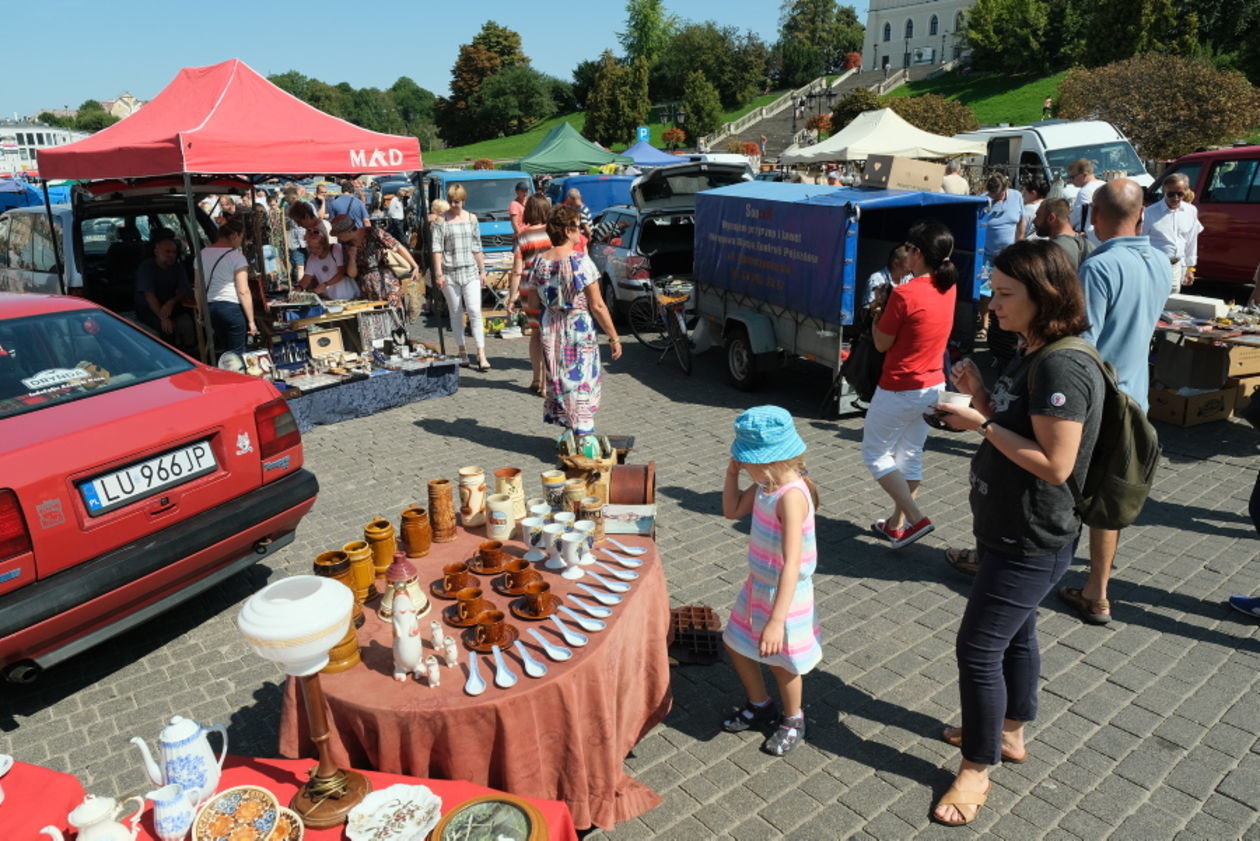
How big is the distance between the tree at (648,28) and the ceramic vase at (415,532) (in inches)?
A: 3663

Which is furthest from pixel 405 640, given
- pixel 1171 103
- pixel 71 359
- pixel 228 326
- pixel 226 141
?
pixel 1171 103

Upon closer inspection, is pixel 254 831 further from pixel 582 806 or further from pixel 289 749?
pixel 582 806

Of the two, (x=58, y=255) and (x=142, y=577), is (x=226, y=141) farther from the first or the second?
(x=142, y=577)

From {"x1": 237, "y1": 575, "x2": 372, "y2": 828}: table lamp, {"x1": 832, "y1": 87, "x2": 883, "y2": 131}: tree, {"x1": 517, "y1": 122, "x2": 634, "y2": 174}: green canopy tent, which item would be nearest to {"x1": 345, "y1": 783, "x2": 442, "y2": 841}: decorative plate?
{"x1": 237, "y1": 575, "x2": 372, "y2": 828}: table lamp

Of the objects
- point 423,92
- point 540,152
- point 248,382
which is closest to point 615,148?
point 540,152

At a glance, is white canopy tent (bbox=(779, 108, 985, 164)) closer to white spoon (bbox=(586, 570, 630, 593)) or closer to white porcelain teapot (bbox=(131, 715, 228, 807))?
white spoon (bbox=(586, 570, 630, 593))

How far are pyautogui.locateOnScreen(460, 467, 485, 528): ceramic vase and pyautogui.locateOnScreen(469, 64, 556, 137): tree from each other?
283 ft

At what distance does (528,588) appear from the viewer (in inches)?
116

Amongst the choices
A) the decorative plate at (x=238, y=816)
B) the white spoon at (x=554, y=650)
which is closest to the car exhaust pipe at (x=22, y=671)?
the decorative plate at (x=238, y=816)

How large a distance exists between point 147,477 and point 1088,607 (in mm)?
4661

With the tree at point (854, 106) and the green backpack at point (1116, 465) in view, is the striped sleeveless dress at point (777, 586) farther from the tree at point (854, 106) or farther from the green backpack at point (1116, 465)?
the tree at point (854, 106)

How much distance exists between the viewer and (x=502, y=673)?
2.52 m

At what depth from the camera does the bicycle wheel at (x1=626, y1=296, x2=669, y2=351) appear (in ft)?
33.7

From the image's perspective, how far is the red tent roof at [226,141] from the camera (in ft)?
21.9
